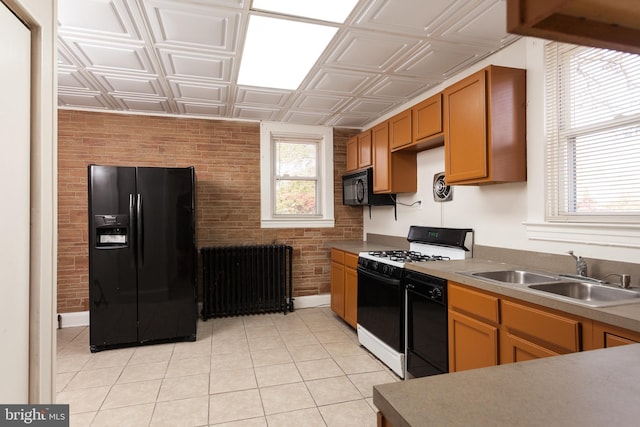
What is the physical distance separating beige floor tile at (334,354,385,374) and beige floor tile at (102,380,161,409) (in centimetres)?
149

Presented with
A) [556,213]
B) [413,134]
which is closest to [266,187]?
[413,134]

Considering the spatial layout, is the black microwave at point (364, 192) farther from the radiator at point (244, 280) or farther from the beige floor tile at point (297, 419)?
the beige floor tile at point (297, 419)

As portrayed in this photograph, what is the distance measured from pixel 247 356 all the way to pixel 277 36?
107 inches

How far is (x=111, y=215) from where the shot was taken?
330 cm

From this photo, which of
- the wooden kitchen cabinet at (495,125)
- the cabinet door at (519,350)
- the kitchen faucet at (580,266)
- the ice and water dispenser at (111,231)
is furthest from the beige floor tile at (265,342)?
the kitchen faucet at (580,266)

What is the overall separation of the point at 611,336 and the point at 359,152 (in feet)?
11.0

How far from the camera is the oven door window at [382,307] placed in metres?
2.70

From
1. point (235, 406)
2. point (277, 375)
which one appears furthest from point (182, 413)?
point (277, 375)

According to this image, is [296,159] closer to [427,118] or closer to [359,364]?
[427,118]

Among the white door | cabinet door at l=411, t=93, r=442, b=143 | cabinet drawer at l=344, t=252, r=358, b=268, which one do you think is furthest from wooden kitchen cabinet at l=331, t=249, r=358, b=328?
the white door

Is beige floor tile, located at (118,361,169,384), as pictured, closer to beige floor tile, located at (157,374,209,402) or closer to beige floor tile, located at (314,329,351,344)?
beige floor tile, located at (157,374,209,402)

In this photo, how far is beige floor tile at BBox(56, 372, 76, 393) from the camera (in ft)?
8.53

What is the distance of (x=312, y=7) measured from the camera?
2.06m

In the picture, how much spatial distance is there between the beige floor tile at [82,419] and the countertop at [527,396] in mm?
2331
